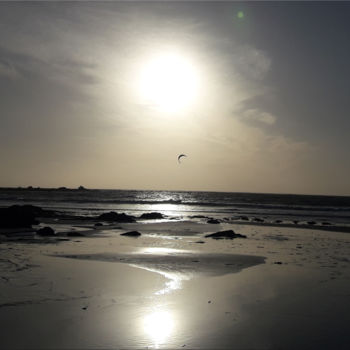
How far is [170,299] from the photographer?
988cm

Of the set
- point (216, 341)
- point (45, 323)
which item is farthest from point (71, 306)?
point (216, 341)

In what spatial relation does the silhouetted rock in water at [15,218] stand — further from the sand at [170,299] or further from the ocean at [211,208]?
the ocean at [211,208]

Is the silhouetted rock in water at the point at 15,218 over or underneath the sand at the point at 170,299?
over

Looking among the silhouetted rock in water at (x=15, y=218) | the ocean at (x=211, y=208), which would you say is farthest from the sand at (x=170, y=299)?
the ocean at (x=211, y=208)

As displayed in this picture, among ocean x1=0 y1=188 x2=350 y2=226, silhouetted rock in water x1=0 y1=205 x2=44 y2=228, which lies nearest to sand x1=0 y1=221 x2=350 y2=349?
silhouetted rock in water x1=0 y1=205 x2=44 y2=228

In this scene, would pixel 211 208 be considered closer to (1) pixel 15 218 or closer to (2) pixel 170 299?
(1) pixel 15 218

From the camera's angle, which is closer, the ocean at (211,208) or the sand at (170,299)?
the sand at (170,299)

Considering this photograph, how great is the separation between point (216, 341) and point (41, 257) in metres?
10.2

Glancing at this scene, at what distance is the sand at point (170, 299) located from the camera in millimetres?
7340

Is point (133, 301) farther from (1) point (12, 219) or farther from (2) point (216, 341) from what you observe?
(1) point (12, 219)

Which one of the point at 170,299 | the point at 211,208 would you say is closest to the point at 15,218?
the point at 170,299

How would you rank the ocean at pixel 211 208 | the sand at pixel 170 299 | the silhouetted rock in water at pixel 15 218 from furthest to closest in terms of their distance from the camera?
the ocean at pixel 211 208, the silhouetted rock in water at pixel 15 218, the sand at pixel 170 299

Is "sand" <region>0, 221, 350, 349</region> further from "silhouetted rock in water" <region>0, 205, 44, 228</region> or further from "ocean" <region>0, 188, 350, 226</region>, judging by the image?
"ocean" <region>0, 188, 350, 226</region>

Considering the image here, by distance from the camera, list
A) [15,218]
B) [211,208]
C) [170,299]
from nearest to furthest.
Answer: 1. [170,299]
2. [15,218]
3. [211,208]
